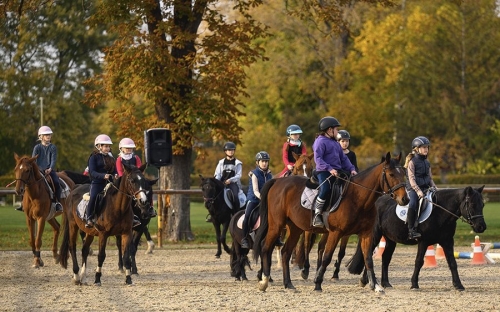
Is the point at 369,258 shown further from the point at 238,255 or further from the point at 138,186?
the point at 138,186

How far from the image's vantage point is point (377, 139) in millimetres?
67438

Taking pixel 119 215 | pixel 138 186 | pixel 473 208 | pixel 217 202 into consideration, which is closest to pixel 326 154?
pixel 473 208

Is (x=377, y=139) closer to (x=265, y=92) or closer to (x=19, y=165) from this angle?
(x=265, y=92)

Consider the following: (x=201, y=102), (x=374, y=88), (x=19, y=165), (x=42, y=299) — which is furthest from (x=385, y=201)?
(x=374, y=88)

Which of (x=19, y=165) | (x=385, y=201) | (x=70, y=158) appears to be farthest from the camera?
(x=70, y=158)

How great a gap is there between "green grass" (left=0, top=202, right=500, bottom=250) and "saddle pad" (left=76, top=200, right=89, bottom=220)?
33.9 feet

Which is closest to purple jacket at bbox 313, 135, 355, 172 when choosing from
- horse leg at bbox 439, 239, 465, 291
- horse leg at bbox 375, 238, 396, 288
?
horse leg at bbox 375, 238, 396, 288

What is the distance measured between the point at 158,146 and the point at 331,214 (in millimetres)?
10551

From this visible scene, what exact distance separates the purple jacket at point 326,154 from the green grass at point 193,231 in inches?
501

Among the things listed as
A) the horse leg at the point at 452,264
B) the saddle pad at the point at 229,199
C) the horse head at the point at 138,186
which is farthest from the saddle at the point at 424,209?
the saddle pad at the point at 229,199

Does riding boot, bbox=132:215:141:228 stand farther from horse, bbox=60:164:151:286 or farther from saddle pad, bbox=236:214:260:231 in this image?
saddle pad, bbox=236:214:260:231

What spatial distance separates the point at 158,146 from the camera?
25.6 meters

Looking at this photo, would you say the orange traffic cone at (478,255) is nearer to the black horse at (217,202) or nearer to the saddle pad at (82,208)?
the black horse at (217,202)

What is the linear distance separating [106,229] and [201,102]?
11.5 meters
